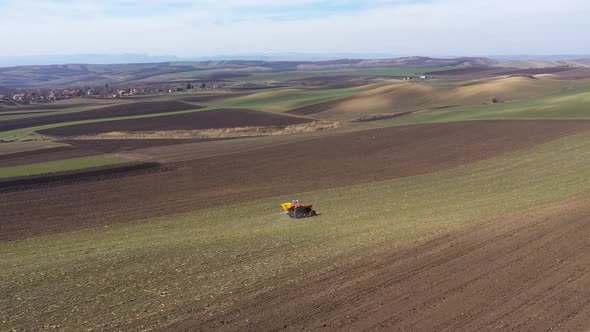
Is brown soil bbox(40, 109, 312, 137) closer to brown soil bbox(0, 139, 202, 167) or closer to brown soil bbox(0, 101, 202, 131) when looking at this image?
brown soil bbox(0, 101, 202, 131)

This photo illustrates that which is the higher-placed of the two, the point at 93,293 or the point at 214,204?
the point at 93,293

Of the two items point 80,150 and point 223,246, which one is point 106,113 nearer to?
point 80,150

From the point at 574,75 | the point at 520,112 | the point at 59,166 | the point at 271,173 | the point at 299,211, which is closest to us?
the point at 299,211

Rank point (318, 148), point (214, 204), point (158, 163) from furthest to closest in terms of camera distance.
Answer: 1. point (318, 148)
2. point (158, 163)
3. point (214, 204)

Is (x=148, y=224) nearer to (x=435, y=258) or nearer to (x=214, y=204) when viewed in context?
(x=214, y=204)

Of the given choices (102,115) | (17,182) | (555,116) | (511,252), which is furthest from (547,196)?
(102,115)

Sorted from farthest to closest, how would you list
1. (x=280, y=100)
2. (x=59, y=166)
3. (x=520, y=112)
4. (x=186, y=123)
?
(x=280, y=100) < (x=186, y=123) < (x=520, y=112) < (x=59, y=166)

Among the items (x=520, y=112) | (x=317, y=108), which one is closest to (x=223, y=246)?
(x=520, y=112)

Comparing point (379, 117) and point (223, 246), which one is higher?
point (223, 246)
